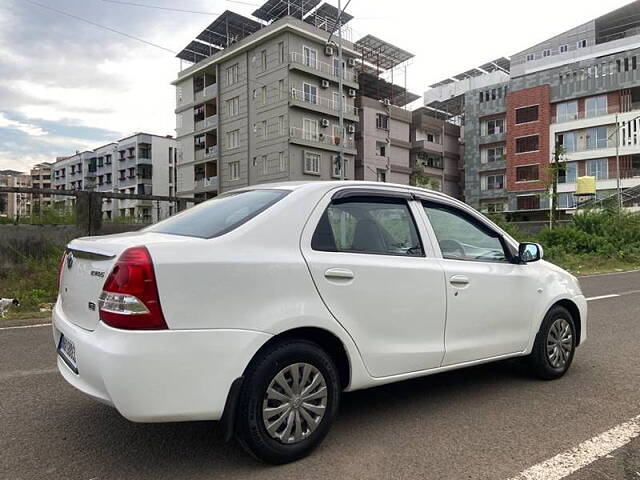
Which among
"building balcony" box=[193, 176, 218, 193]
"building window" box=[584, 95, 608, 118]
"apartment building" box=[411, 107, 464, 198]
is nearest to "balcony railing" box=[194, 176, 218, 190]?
"building balcony" box=[193, 176, 218, 193]

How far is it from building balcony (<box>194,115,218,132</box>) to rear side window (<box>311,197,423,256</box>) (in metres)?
43.6

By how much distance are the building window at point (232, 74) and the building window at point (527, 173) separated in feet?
91.0

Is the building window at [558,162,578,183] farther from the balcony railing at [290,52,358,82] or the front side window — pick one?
the front side window

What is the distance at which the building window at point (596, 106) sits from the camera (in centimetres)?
4359

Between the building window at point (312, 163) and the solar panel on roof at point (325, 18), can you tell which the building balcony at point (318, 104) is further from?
the solar panel on roof at point (325, 18)

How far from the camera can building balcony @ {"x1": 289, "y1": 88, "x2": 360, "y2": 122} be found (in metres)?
38.6

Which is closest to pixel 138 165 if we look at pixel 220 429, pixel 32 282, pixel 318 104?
pixel 318 104

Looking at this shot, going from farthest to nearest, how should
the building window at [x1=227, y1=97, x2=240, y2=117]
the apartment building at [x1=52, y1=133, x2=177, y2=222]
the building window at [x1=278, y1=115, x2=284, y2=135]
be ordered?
1. the apartment building at [x1=52, y1=133, x2=177, y2=222]
2. the building window at [x1=227, y1=97, x2=240, y2=117]
3. the building window at [x1=278, y1=115, x2=284, y2=135]

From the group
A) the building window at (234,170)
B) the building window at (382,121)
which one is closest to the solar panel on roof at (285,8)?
the building window at (382,121)

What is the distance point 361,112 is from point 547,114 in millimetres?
17241

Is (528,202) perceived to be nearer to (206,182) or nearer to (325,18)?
(325,18)

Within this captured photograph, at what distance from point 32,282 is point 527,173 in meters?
46.7

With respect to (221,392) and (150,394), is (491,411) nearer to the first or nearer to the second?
(221,392)

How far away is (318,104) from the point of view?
40.3m
